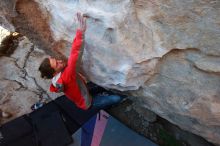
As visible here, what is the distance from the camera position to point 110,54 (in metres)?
1.52

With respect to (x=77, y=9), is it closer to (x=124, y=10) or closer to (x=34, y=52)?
(x=124, y=10)

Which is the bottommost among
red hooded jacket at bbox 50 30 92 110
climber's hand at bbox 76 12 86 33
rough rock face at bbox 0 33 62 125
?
rough rock face at bbox 0 33 62 125

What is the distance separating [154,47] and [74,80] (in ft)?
1.85

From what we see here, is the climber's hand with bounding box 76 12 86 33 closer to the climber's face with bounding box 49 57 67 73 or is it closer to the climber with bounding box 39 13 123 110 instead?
the climber with bounding box 39 13 123 110

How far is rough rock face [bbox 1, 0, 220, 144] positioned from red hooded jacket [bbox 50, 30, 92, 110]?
61 mm

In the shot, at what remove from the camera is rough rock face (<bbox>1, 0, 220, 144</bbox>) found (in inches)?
48.5

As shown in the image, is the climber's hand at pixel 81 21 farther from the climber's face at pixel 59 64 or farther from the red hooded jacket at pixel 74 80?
the climber's face at pixel 59 64

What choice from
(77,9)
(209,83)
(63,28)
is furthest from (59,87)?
(209,83)

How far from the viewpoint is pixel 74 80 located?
177cm

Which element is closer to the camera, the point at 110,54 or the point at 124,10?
the point at 124,10

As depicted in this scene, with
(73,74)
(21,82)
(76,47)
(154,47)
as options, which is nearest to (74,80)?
(73,74)

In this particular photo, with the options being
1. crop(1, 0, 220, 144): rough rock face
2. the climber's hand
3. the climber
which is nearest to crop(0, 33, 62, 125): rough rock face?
the climber

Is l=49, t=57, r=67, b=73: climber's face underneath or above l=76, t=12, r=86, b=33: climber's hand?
underneath

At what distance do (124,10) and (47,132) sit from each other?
122 cm
